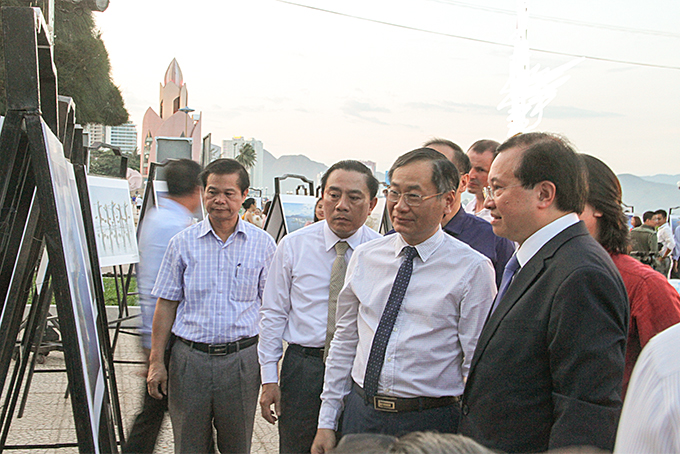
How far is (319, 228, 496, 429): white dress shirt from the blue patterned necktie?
0.02 metres

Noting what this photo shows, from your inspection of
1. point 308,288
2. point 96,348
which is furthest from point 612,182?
point 96,348

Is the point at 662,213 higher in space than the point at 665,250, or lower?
higher

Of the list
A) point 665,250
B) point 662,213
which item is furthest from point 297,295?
point 662,213

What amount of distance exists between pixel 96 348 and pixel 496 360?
155 centimetres

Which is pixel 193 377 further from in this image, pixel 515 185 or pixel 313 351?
pixel 515 185

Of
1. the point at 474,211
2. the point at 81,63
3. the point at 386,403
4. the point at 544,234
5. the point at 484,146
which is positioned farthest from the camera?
the point at 81,63

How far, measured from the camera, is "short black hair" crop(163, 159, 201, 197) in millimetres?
4059

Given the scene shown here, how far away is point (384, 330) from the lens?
2271 mm

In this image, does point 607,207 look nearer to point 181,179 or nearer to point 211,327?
point 211,327

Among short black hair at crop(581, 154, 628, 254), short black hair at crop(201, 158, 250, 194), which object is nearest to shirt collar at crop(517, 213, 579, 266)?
short black hair at crop(581, 154, 628, 254)

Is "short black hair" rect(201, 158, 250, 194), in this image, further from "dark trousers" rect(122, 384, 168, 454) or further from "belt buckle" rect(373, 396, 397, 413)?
"belt buckle" rect(373, 396, 397, 413)

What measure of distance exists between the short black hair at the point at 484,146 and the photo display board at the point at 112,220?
320 centimetres

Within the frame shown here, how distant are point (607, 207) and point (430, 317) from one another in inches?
36.4

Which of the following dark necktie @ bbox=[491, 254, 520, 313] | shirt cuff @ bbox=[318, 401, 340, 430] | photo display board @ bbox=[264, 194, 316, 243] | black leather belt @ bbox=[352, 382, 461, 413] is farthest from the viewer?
photo display board @ bbox=[264, 194, 316, 243]
